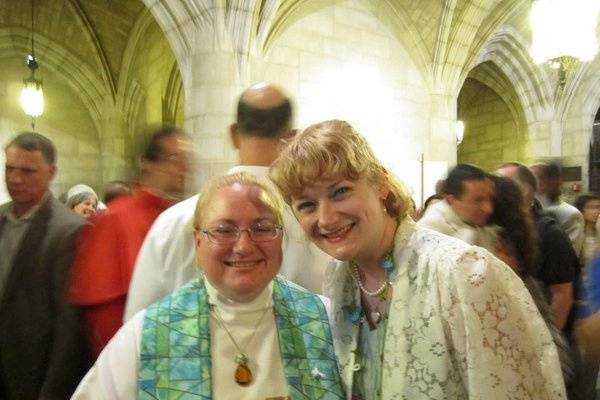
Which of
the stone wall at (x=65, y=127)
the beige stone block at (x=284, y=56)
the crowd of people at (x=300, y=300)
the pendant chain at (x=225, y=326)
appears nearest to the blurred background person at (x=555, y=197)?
the crowd of people at (x=300, y=300)

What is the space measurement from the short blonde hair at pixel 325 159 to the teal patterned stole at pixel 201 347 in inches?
13.3

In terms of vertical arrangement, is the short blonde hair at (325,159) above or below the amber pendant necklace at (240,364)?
above

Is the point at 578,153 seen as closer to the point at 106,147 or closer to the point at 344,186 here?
the point at 106,147

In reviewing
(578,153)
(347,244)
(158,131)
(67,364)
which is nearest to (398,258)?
(347,244)

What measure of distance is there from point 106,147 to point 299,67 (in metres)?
5.40

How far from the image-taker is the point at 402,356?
113cm

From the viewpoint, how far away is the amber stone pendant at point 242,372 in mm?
1240

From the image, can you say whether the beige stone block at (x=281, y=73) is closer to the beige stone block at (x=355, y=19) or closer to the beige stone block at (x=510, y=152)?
the beige stone block at (x=355, y=19)

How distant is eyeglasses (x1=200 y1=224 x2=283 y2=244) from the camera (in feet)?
4.22

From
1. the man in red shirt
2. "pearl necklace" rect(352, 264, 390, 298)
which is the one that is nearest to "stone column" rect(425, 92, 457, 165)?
the man in red shirt

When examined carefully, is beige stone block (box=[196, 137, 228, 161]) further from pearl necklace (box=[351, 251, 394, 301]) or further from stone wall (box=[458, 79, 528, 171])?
stone wall (box=[458, 79, 528, 171])

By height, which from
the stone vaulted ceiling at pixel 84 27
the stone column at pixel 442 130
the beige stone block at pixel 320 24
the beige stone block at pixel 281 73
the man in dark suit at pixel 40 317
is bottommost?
the man in dark suit at pixel 40 317

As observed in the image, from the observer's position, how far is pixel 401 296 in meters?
1.18

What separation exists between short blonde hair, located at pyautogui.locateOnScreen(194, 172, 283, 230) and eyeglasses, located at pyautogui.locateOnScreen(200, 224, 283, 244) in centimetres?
5
